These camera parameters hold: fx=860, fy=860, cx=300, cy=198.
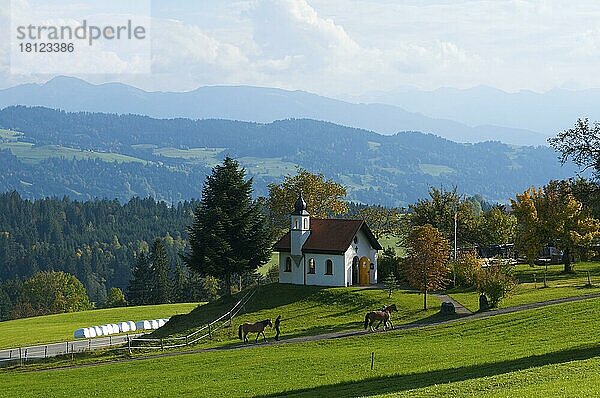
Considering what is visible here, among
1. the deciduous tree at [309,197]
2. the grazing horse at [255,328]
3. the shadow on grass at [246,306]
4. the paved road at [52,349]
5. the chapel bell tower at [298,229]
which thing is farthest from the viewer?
the deciduous tree at [309,197]

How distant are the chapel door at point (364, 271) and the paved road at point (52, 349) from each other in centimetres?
1719

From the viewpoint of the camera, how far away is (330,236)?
62.1 meters

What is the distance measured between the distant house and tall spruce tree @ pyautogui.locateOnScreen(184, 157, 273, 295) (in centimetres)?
205

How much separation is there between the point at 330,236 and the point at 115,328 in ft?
77.2

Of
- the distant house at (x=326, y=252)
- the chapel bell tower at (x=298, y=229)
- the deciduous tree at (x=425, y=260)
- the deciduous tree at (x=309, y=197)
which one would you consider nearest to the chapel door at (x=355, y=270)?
the distant house at (x=326, y=252)

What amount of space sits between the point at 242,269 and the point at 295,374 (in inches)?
1062

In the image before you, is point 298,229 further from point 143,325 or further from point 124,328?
point 124,328

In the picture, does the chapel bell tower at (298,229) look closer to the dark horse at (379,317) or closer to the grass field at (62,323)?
the dark horse at (379,317)

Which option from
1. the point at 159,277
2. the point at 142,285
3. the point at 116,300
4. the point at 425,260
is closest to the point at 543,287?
the point at 425,260

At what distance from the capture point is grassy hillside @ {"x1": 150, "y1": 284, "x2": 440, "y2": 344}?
50.9m

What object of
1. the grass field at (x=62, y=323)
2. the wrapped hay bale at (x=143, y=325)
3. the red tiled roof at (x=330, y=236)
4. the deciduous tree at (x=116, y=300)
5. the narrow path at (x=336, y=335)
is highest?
the red tiled roof at (x=330, y=236)

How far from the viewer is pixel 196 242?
62.1 metres

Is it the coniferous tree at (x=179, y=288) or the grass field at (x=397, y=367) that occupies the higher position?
the grass field at (x=397, y=367)

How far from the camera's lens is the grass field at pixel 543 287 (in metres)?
53.3
